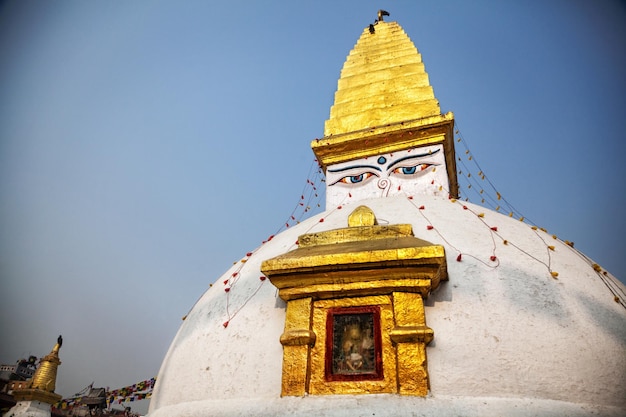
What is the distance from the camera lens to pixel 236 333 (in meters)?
3.43

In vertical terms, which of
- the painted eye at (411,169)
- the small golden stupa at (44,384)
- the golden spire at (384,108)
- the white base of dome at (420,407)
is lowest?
the white base of dome at (420,407)

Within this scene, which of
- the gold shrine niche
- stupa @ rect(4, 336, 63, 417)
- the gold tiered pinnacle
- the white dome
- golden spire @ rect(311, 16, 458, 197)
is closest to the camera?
the white dome

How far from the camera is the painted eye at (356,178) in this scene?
Answer: 18.4 ft

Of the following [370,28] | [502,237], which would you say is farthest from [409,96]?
[502,237]

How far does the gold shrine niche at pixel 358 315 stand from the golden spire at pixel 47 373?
429 cm

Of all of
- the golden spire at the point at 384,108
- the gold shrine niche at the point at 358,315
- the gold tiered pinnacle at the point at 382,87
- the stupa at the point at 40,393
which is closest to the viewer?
the gold shrine niche at the point at 358,315

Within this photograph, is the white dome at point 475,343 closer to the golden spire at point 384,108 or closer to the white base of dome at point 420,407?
the white base of dome at point 420,407

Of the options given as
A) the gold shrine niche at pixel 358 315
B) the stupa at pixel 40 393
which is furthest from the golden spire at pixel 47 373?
the gold shrine niche at pixel 358 315

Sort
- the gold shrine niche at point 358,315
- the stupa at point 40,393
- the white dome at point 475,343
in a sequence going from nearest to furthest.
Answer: the white dome at point 475,343
the gold shrine niche at point 358,315
the stupa at point 40,393

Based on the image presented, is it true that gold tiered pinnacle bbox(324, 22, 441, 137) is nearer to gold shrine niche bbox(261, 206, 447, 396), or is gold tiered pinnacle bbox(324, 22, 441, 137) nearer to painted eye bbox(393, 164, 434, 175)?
painted eye bbox(393, 164, 434, 175)

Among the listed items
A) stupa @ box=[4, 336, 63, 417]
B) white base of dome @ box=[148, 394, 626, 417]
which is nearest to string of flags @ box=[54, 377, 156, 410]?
stupa @ box=[4, 336, 63, 417]

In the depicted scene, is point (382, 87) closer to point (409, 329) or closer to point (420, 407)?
point (409, 329)

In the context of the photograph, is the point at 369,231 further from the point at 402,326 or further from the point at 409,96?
the point at 409,96

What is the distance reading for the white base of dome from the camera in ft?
8.23
